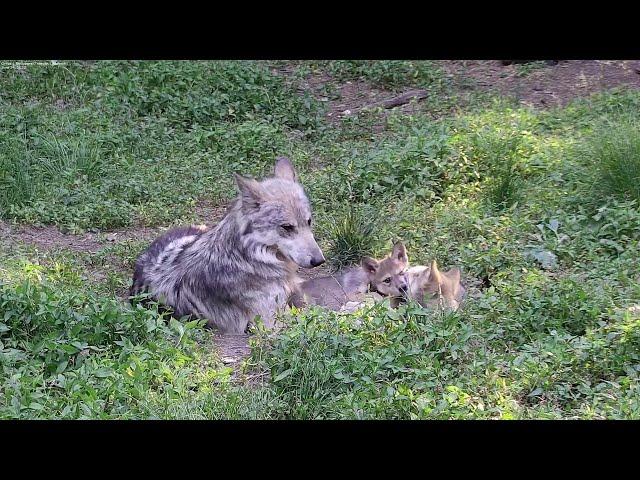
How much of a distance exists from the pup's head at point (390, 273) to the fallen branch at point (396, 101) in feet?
16.0

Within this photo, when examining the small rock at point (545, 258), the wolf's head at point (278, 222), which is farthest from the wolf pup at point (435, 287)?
the wolf's head at point (278, 222)

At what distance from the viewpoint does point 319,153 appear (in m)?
11.3

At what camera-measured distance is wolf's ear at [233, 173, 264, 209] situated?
7.89m

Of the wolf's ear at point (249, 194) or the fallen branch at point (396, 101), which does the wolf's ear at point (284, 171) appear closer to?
the wolf's ear at point (249, 194)

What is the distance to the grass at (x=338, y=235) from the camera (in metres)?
5.74

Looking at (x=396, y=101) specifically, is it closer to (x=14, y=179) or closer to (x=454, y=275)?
(x=14, y=179)

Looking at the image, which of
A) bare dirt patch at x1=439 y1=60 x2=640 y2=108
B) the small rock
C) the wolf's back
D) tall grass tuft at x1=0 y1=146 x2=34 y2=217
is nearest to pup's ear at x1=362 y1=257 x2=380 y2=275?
the small rock

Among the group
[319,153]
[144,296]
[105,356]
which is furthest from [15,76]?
[105,356]

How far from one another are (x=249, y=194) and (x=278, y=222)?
36cm

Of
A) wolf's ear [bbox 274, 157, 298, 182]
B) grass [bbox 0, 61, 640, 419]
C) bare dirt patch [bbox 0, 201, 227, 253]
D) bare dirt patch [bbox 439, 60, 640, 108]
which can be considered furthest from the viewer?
Result: bare dirt patch [bbox 439, 60, 640, 108]

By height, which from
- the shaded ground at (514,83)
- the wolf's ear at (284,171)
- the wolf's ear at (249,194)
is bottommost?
the wolf's ear at (249,194)

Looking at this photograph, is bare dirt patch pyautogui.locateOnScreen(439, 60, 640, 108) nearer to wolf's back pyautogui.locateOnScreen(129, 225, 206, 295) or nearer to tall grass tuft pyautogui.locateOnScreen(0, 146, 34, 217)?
wolf's back pyautogui.locateOnScreen(129, 225, 206, 295)

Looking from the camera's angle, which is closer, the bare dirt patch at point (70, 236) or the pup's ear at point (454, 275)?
the pup's ear at point (454, 275)

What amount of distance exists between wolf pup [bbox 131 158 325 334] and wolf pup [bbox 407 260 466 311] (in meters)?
0.84
